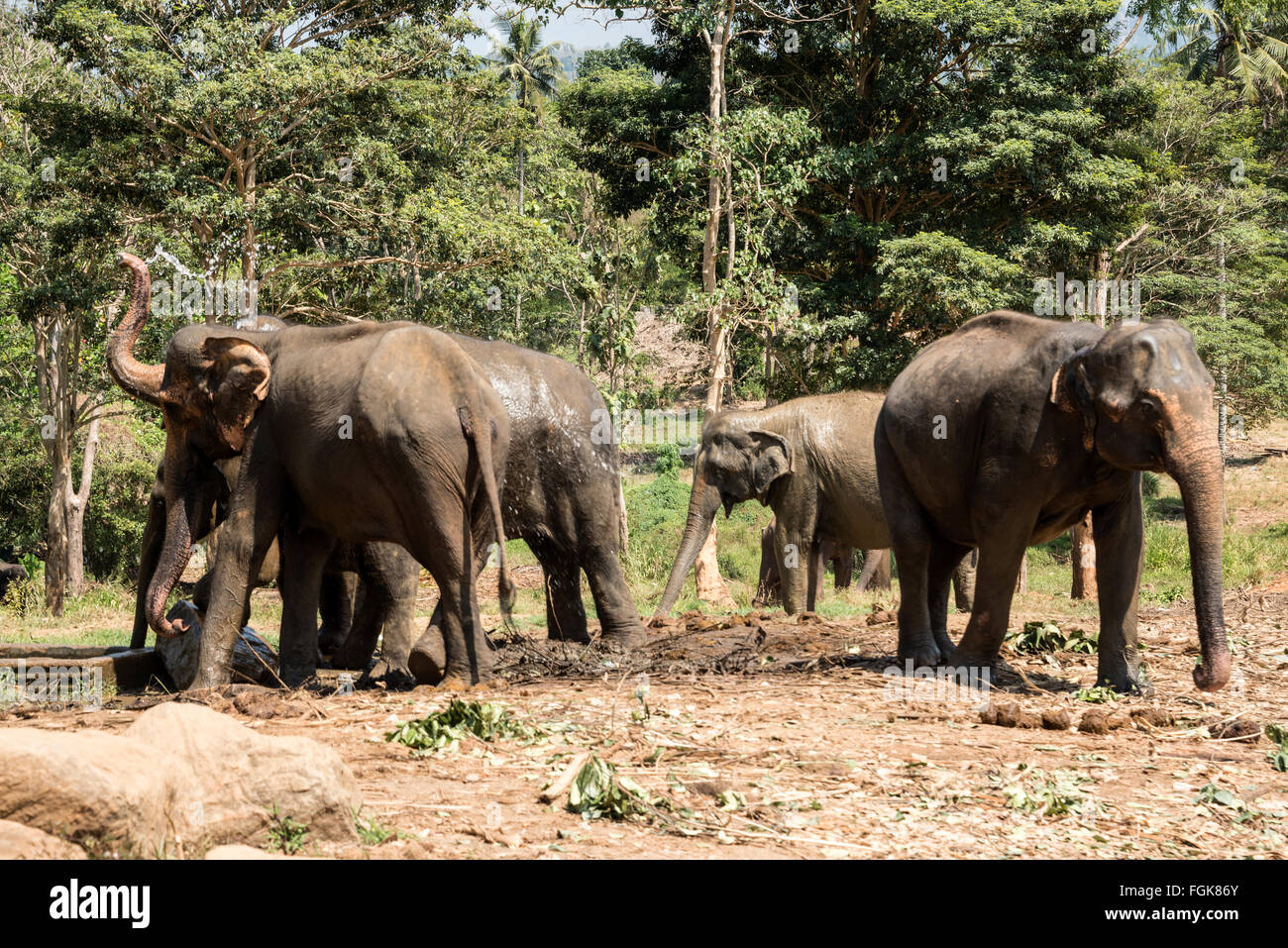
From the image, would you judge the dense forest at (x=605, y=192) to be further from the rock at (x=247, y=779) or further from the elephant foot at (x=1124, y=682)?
the rock at (x=247, y=779)

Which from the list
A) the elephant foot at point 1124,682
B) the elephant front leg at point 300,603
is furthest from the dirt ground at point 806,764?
the elephant front leg at point 300,603

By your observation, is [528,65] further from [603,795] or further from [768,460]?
[603,795]

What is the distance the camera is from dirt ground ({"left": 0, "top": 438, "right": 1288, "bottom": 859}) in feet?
17.1

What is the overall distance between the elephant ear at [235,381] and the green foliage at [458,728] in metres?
3.16

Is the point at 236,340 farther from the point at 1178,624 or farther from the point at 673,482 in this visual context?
the point at 673,482

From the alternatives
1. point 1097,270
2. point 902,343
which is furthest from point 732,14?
point 1097,270

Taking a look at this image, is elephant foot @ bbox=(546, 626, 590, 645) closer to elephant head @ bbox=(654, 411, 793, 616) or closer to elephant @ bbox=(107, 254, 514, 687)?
elephant @ bbox=(107, 254, 514, 687)

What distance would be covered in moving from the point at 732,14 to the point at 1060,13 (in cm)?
659

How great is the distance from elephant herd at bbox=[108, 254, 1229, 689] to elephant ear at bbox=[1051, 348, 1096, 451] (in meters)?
0.01

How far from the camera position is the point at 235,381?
29.5 ft

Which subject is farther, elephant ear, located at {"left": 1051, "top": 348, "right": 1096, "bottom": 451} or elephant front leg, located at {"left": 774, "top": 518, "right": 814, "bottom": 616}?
elephant front leg, located at {"left": 774, "top": 518, "right": 814, "bottom": 616}

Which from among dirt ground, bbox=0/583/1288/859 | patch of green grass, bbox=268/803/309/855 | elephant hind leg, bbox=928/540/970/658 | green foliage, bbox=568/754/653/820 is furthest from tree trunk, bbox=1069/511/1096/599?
patch of green grass, bbox=268/803/309/855

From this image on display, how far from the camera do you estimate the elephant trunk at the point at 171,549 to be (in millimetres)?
9289

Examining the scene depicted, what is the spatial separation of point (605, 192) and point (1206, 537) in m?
18.8
